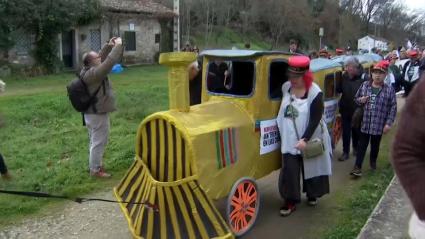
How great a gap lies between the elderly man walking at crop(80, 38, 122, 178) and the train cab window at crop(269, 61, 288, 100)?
6.50 ft

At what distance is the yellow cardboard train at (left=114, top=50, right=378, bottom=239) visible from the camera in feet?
13.7

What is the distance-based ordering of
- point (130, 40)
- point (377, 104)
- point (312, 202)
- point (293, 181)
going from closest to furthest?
point (293, 181)
point (312, 202)
point (377, 104)
point (130, 40)

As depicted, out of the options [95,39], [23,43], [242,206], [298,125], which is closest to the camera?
[242,206]

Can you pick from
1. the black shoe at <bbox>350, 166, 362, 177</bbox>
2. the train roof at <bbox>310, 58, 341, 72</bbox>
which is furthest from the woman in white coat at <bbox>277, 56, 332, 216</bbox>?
the black shoe at <bbox>350, 166, 362, 177</bbox>

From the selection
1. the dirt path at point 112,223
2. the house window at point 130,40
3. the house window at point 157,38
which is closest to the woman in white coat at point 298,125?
the dirt path at point 112,223

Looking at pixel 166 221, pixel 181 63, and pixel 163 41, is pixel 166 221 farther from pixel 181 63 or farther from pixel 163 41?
pixel 163 41

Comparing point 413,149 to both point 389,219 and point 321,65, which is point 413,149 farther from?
point 321,65

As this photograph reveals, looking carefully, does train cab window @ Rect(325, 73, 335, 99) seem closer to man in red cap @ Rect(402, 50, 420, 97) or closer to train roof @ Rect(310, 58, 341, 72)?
train roof @ Rect(310, 58, 341, 72)

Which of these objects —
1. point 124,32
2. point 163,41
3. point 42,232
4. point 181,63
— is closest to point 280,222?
point 181,63

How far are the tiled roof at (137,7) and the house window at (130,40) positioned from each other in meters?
1.31

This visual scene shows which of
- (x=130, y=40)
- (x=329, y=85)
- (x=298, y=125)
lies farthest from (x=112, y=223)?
(x=130, y=40)

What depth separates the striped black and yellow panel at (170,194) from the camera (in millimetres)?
4176

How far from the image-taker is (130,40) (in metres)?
26.9

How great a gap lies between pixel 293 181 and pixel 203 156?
1.39 m
